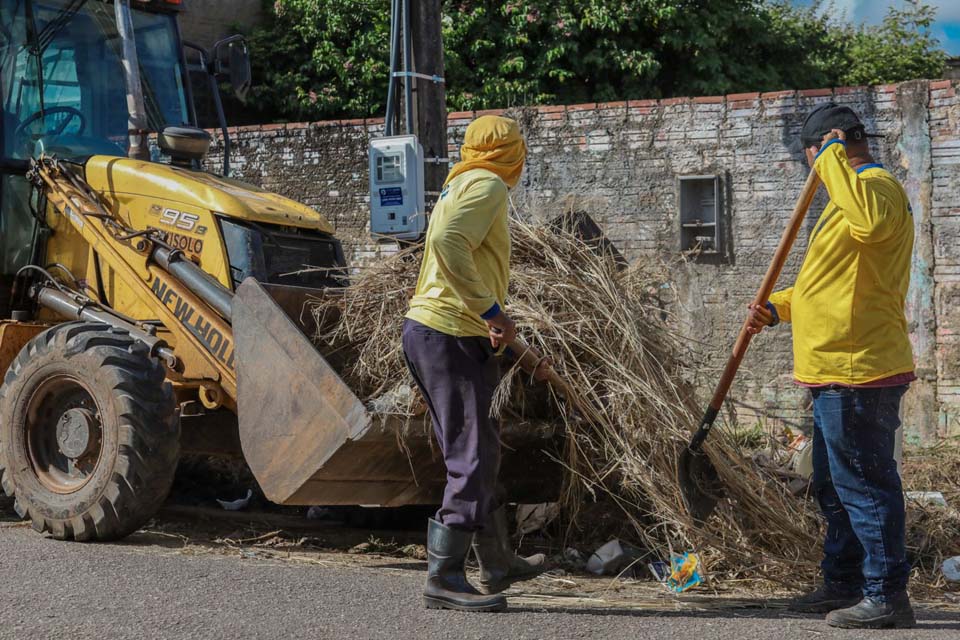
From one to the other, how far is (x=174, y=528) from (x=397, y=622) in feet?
8.60

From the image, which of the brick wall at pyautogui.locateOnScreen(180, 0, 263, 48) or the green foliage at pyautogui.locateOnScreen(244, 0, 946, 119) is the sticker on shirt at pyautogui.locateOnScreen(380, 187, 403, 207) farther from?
the brick wall at pyautogui.locateOnScreen(180, 0, 263, 48)

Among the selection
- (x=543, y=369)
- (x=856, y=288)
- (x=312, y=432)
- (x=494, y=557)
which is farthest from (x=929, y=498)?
(x=312, y=432)

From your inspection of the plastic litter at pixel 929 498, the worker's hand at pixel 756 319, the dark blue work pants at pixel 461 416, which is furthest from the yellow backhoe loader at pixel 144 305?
the plastic litter at pixel 929 498

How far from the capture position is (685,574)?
5273mm

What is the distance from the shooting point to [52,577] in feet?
16.3

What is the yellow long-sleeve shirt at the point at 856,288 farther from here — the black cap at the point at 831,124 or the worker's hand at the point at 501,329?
the worker's hand at the point at 501,329

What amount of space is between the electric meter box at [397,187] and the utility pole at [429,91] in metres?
0.08

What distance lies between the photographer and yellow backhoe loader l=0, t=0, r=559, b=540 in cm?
535

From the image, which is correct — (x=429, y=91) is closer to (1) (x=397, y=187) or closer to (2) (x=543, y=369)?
(1) (x=397, y=187)

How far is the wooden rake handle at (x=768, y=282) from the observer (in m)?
4.78

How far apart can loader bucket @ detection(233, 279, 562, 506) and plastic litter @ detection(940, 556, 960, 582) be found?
6.21ft

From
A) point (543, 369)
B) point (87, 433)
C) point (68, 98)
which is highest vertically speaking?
point (68, 98)

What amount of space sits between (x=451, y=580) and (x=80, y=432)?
2.36 metres

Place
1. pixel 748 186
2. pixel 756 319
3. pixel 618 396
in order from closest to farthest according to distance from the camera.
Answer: pixel 756 319 < pixel 618 396 < pixel 748 186
